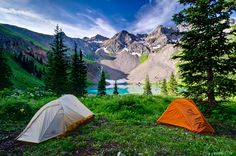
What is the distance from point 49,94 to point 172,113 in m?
18.4

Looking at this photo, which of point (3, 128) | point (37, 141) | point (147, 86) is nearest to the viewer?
point (37, 141)

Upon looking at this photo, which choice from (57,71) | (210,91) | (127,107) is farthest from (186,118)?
(57,71)

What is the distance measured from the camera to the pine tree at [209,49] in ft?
61.2

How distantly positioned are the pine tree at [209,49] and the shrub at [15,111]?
43.4 ft

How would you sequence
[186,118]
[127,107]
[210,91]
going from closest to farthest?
[186,118], [210,91], [127,107]

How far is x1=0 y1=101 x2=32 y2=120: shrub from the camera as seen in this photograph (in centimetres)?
1988

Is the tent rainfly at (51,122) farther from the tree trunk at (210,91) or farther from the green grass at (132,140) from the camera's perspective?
the tree trunk at (210,91)

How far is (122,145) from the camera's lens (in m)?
12.3

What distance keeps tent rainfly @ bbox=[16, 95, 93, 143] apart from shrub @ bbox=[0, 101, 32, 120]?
16.6 feet

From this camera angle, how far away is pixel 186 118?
1683cm

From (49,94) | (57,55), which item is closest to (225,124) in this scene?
(49,94)

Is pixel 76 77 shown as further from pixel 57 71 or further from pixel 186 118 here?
pixel 186 118

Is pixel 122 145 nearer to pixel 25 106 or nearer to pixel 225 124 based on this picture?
pixel 225 124

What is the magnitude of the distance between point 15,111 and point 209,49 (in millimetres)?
16319
